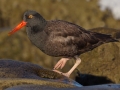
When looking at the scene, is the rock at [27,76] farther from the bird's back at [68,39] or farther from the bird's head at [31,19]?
the bird's head at [31,19]

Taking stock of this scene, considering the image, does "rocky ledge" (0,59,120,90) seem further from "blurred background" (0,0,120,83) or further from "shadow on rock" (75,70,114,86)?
"blurred background" (0,0,120,83)

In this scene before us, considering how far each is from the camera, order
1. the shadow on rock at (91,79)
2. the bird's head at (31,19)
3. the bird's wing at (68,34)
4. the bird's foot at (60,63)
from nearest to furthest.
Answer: the bird's wing at (68,34) < the bird's head at (31,19) < the bird's foot at (60,63) < the shadow on rock at (91,79)

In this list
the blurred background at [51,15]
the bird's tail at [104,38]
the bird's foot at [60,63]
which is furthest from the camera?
the blurred background at [51,15]

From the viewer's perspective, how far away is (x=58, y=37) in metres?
8.54

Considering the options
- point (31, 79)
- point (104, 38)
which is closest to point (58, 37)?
point (104, 38)

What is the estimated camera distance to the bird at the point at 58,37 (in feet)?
27.6

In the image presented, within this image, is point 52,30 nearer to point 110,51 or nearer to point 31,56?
point 110,51

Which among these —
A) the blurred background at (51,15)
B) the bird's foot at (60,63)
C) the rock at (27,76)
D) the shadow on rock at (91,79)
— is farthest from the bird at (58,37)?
the blurred background at (51,15)

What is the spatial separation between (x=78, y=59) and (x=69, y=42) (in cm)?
45

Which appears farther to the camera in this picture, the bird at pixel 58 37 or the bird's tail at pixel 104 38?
the bird's tail at pixel 104 38

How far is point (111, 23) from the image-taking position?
63.8 ft

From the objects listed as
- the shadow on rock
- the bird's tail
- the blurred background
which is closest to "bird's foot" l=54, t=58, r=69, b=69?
the shadow on rock

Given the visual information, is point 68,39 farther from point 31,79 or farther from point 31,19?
point 31,79

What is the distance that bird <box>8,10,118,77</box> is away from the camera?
8422 millimetres
